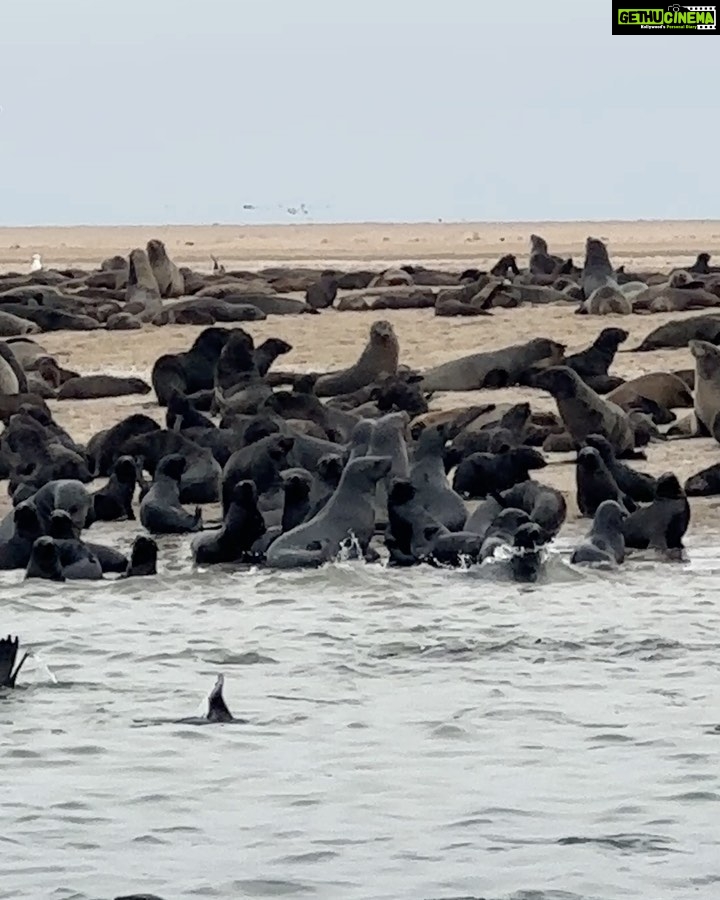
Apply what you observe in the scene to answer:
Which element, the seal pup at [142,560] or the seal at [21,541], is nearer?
the seal pup at [142,560]

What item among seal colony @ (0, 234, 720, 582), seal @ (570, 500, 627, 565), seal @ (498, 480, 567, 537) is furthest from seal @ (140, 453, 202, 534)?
seal @ (570, 500, 627, 565)

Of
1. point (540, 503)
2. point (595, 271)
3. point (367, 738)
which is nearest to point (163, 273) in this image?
point (595, 271)

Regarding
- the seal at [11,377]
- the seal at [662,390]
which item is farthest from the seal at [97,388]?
the seal at [662,390]

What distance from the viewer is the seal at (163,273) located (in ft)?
85.8

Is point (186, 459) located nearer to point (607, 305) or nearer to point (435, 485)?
point (435, 485)

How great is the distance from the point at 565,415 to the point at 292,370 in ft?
16.2

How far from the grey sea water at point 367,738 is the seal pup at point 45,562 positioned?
0.13 m

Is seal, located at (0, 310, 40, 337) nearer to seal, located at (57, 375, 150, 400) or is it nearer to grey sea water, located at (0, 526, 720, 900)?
seal, located at (57, 375, 150, 400)

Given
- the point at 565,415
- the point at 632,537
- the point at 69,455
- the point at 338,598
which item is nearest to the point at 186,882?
the point at 338,598

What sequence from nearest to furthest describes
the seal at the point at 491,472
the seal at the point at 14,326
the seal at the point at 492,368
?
the seal at the point at 491,472, the seal at the point at 492,368, the seal at the point at 14,326

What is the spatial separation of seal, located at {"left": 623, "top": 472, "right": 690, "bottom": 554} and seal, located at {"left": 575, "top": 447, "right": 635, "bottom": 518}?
17.7 inches

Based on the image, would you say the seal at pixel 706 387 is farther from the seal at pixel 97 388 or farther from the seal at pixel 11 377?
the seal at pixel 11 377

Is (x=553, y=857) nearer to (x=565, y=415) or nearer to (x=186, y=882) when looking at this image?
(x=186, y=882)

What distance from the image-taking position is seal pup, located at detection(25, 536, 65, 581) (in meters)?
9.18
